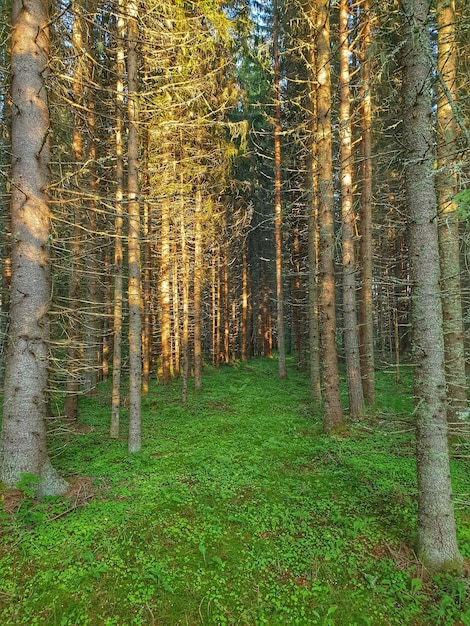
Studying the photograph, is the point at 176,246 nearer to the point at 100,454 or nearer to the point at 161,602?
the point at 100,454

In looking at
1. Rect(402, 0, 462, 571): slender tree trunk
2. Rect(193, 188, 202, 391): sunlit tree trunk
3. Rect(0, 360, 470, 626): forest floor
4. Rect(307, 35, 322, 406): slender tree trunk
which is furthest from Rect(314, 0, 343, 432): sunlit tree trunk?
Rect(193, 188, 202, 391): sunlit tree trunk

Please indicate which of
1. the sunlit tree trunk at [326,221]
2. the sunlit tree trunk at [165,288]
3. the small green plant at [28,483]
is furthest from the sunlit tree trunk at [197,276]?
the small green plant at [28,483]

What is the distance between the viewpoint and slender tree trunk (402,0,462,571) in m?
3.87

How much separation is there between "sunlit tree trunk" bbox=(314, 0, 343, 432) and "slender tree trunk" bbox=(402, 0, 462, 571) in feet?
13.3

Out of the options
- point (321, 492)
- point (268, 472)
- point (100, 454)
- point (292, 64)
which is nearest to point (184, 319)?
point (100, 454)

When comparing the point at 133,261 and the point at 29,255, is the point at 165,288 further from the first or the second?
the point at 29,255

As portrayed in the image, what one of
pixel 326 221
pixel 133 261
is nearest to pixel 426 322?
pixel 326 221

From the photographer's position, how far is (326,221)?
8.21 meters

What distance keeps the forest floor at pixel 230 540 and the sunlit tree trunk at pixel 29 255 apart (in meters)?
0.58

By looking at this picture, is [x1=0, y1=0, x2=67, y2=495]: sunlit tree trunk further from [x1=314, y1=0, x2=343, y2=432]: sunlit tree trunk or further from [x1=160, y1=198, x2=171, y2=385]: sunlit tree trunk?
[x1=160, y1=198, x2=171, y2=385]: sunlit tree trunk

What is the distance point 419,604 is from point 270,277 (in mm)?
27176

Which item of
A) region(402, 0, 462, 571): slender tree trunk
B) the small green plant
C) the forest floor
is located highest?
region(402, 0, 462, 571): slender tree trunk

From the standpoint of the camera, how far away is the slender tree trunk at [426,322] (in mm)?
3873

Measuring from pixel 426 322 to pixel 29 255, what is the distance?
544 cm
